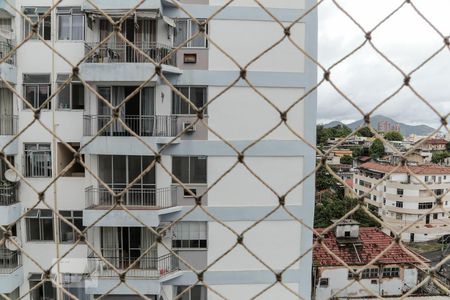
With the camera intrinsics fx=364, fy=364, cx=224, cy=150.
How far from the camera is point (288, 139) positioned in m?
3.08

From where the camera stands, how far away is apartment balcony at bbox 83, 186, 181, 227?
297cm

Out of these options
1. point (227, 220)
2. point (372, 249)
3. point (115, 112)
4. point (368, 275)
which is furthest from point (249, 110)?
point (368, 275)

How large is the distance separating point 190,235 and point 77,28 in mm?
2057

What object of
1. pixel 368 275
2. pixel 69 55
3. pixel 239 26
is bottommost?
pixel 368 275

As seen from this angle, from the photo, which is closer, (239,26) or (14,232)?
(239,26)

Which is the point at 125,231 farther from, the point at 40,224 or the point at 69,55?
the point at 69,55

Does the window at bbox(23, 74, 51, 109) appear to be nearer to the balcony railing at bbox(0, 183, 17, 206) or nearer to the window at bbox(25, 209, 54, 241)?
the balcony railing at bbox(0, 183, 17, 206)

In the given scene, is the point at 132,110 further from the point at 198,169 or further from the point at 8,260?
the point at 8,260

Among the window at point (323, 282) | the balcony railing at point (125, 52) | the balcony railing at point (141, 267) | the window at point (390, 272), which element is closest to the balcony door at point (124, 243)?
the balcony railing at point (141, 267)

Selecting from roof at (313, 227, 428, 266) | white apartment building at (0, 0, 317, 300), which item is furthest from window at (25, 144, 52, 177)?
roof at (313, 227, 428, 266)

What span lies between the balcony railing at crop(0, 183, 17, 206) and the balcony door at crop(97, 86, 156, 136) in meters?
0.96

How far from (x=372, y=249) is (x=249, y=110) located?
324 cm

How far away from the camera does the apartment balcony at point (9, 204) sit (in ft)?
10.2

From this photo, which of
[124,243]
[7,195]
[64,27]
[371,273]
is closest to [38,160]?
[7,195]
